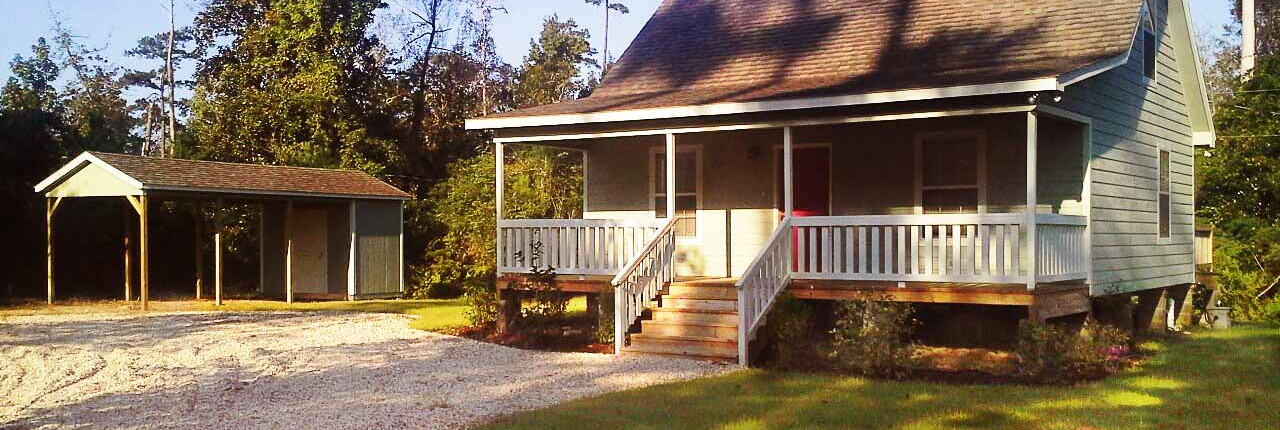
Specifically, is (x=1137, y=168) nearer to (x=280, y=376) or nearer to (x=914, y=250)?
(x=914, y=250)

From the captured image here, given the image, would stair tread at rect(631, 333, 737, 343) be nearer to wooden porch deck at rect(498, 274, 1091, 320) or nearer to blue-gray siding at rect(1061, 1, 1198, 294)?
wooden porch deck at rect(498, 274, 1091, 320)

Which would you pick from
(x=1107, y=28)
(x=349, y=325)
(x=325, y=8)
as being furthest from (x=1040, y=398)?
(x=325, y=8)

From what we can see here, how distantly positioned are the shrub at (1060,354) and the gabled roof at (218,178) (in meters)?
14.4

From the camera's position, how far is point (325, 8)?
1168 inches

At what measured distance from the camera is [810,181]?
15.7 meters

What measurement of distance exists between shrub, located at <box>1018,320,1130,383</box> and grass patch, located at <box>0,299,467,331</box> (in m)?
9.03

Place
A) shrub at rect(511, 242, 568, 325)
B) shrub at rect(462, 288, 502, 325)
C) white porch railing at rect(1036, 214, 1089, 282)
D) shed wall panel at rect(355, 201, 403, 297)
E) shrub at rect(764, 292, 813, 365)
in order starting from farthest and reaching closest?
1. shed wall panel at rect(355, 201, 403, 297)
2. shrub at rect(462, 288, 502, 325)
3. shrub at rect(511, 242, 568, 325)
4. shrub at rect(764, 292, 813, 365)
5. white porch railing at rect(1036, 214, 1089, 282)

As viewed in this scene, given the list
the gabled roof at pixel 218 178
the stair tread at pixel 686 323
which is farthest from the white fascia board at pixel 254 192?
the stair tread at pixel 686 323

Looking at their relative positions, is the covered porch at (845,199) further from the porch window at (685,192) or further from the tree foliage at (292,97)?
the tree foliage at (292,97)

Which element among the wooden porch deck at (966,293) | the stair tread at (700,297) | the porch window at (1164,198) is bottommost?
the stair tread at (700,297)

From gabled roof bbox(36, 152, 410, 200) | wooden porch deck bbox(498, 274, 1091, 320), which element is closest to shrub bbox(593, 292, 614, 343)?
wooden porch deck bbox(498, 274, 1091, 320)

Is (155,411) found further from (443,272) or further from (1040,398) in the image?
(443,272)

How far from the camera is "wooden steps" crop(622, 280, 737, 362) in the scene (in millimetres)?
12680

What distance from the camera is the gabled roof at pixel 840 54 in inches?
505
